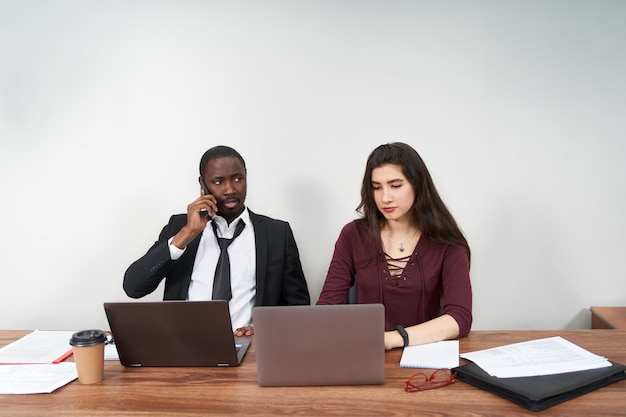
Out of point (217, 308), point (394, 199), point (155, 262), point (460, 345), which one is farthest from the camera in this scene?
point (155, 262)

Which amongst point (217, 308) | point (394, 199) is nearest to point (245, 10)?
point (394, 199)

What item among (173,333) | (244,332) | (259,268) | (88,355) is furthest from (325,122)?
(88,355)

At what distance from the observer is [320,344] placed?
1402 mm

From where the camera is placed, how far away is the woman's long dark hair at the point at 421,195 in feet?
6.94

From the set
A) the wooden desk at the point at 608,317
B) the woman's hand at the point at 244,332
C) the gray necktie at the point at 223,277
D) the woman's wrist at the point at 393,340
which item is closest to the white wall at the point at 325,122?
the wooden desk at the point at 608,317

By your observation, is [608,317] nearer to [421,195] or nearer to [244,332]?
[421,195]

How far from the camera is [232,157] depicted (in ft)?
7.82

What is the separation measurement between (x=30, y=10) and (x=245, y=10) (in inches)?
44.4

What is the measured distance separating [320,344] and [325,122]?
64.4 inches

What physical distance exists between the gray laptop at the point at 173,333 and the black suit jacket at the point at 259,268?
75cm

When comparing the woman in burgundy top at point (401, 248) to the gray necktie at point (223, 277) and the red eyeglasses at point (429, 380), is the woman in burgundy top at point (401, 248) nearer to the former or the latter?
the gray necktie at point (223, 277)

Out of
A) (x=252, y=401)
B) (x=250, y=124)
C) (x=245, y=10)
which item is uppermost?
(x=245, y=10)

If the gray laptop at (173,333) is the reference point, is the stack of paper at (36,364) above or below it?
below

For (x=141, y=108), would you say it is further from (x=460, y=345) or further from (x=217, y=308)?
(x=460, y=345)
